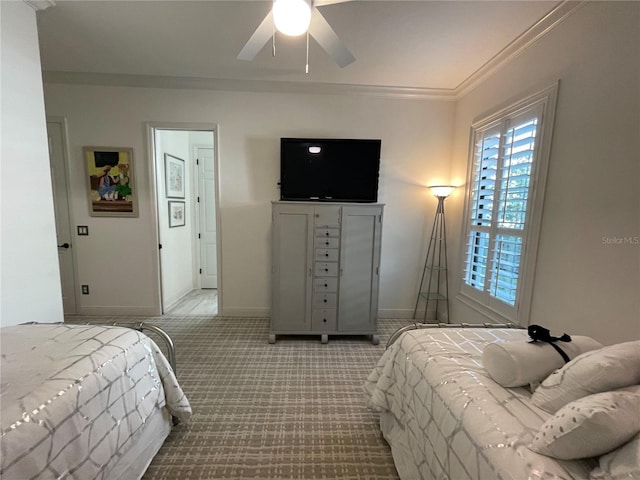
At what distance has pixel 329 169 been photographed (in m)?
3.08

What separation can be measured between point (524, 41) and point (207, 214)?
14.6 feet

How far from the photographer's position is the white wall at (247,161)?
10.4 ft

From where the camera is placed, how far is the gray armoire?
9.23 feet

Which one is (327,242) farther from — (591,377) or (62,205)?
(62,205)

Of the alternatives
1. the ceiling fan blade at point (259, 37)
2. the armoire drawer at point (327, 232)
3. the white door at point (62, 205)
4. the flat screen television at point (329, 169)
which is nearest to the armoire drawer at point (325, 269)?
the armoire drawer at point (327, 232)

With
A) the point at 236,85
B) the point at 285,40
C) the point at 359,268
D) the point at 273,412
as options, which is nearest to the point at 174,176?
the point at 236,85

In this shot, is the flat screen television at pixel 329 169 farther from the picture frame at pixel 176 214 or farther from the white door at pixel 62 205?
the white door at pixel 62 205

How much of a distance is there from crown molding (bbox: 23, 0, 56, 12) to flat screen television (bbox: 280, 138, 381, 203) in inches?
77.8

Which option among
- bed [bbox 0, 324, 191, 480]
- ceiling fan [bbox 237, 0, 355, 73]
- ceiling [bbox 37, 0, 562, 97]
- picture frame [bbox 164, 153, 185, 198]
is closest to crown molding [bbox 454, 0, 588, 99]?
ceiling [bbox 37, 0, 562, 97]

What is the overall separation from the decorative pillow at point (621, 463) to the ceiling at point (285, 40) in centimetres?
246

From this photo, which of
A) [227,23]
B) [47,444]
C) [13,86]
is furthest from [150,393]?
[227,23]

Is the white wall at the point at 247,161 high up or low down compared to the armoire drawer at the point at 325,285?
up

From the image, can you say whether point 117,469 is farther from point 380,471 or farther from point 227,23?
point 227,23

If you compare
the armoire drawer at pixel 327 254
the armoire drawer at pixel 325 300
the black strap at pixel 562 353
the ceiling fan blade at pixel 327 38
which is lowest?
the armoire drawer at pixel 325 300
